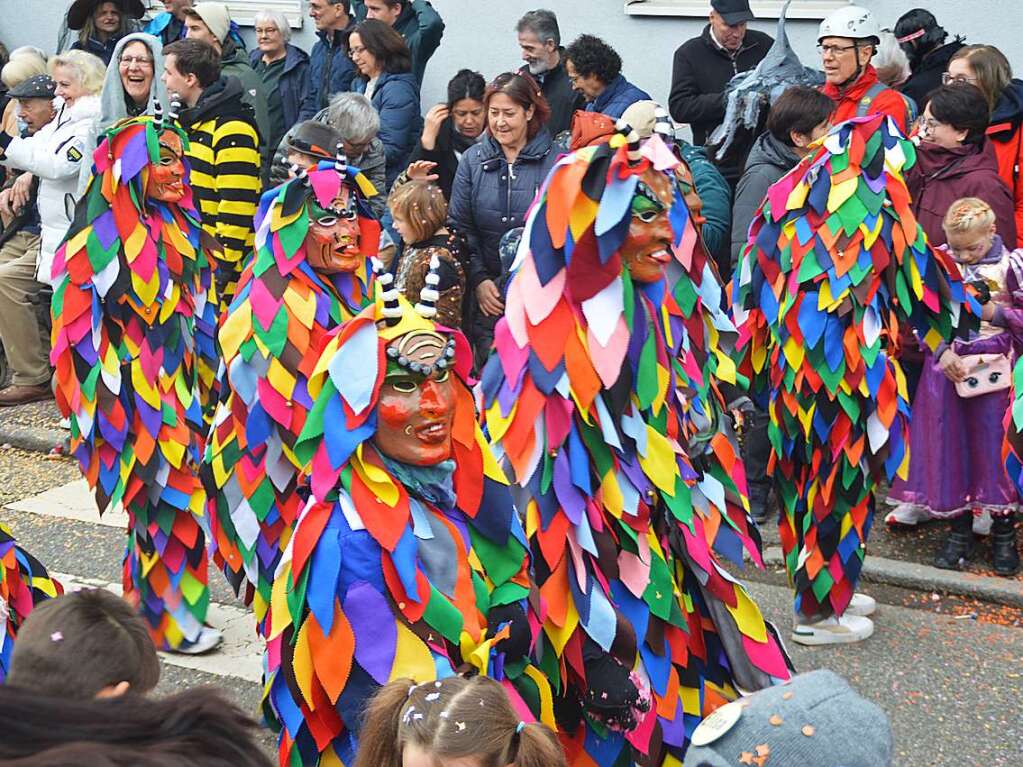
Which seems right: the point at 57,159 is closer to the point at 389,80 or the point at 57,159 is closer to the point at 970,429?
the point at 389,80

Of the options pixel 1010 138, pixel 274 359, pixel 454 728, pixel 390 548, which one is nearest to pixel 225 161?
pixel 274 359

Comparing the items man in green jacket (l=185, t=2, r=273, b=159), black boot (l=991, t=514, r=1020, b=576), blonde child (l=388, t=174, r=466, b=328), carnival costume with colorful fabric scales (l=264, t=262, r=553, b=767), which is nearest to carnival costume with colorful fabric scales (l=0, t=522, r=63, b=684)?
carnival costume with colorful fabric scales (l=264, t=262, r=553, b=767)

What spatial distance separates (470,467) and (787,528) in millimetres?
2768

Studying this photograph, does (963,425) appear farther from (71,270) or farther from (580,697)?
(71,270)

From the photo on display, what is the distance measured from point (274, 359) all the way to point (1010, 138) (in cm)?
416

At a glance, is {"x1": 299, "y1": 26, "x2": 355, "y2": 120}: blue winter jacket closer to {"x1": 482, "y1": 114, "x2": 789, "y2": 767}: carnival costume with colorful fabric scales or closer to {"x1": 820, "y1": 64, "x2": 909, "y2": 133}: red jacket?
{"x1": 820, "y1": 64, "x2": 909, "y2": 133}: red jacket

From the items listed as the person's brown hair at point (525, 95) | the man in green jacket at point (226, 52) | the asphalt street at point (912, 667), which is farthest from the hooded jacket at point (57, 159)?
the person's brown hair at point (525, 95)

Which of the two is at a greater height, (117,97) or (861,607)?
(117,97)

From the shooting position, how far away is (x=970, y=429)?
6621 mm

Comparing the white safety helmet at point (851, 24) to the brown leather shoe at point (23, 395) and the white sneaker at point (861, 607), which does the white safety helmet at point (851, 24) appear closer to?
the white sneaker at point (861, 607)

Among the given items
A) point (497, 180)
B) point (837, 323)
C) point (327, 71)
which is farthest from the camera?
point (327, 71)

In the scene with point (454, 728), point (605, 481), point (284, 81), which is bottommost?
point (454, 728)

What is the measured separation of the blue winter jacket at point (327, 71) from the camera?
30.3 ft

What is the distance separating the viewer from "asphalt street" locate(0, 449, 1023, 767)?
4.97m
